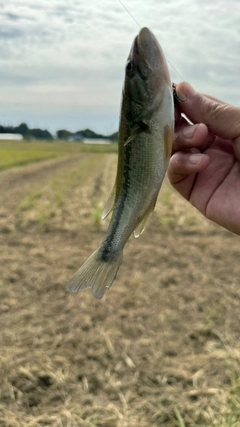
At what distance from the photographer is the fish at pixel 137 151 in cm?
156

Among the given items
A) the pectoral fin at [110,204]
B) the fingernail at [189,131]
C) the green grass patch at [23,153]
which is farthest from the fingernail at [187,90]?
the green grass patch at [23,153]

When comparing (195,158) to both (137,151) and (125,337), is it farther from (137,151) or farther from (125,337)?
(125,337)

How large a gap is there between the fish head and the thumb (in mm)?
521

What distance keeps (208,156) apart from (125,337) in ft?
11.7

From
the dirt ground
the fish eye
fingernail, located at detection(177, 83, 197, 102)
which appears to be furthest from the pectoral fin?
the dirt ground

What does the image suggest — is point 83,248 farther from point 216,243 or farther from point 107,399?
point 107,399

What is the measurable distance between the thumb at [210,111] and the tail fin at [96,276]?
0.84 metres

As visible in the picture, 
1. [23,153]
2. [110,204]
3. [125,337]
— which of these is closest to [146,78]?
[110,204]

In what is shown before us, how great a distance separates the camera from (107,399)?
4258 millimetres

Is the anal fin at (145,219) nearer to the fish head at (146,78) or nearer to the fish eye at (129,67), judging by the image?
the fish head at (146,78)

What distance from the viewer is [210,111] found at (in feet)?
7.19

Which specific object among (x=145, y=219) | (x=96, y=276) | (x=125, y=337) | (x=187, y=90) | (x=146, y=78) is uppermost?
(x=146, y=78)

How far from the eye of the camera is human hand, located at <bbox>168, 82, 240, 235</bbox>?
6.95ft

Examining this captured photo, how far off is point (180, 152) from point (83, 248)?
676 cm
